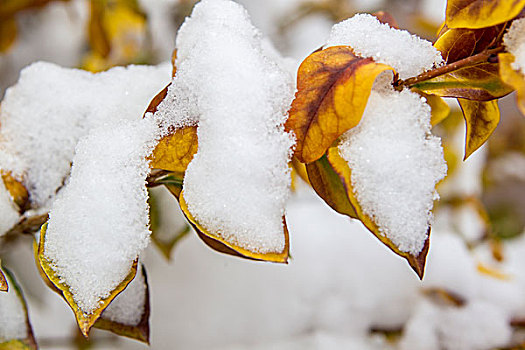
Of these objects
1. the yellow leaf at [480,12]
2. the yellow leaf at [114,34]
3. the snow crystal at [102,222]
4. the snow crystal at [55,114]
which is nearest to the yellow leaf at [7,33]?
the yellow leaf at [114,34]

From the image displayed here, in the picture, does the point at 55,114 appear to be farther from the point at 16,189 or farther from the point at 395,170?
the point at 395,170

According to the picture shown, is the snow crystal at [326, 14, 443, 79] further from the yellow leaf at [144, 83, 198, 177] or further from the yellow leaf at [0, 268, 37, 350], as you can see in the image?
the yellow leaf at [0, 268, 37, 350]

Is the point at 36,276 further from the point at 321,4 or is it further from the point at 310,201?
the point at 321,4

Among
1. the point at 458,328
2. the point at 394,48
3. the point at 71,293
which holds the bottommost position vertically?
the point at 458,328

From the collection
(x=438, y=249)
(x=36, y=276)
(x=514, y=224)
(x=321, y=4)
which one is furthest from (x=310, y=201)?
(x=514, y=224)

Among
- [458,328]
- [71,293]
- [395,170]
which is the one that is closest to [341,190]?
[395,170]

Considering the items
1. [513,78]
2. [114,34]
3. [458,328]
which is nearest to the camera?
[513,78]

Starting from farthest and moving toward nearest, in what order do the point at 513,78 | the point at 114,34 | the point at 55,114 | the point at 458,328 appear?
the point at 114,34, the point at 458,328, the point at 55,114, the point at 513,78
